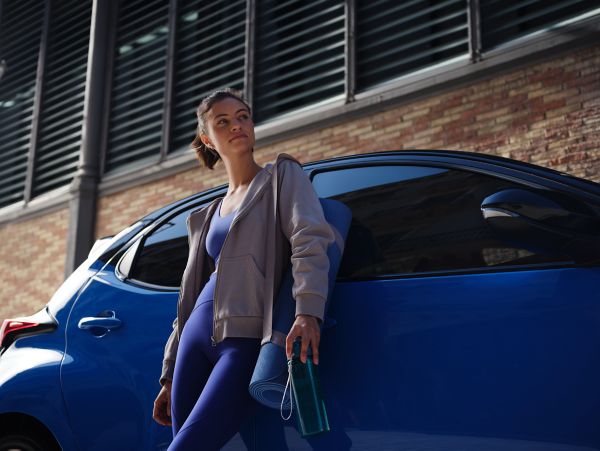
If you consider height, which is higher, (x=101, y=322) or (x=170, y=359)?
(x=101, y=322)

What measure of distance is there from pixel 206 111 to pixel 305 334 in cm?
93

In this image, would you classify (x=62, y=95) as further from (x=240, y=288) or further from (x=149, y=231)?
(x=240, y=288)

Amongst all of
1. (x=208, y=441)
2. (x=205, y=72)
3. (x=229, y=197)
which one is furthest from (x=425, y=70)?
(x=208, y=441)

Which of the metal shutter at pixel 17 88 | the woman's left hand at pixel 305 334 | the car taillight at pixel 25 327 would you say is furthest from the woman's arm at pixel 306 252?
the metal shutter at pixel 17 88

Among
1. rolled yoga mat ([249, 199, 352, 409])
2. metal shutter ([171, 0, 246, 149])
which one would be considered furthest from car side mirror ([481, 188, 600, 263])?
metal shutter ([171, 0, 246, 149])

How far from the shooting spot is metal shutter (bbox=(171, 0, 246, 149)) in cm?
1111

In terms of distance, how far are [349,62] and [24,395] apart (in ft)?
23.7

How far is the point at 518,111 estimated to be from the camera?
794 cm

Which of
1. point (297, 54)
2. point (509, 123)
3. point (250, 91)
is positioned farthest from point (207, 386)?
point (297, 54)

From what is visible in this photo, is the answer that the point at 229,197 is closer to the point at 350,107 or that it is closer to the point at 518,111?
the point at 518,111

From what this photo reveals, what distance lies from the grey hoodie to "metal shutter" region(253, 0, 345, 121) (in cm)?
732

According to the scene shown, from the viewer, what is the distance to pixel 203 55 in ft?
38.6

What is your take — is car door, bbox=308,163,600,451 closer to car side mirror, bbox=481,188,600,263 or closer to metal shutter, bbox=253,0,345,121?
car side mirror, bbox=481,188,600,263

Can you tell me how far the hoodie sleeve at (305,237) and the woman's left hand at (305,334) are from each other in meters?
0.02
